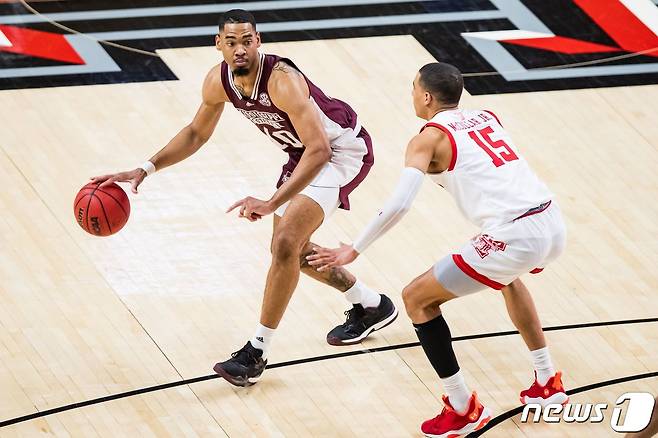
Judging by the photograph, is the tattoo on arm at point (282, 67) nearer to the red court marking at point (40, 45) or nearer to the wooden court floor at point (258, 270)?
the wooden court floor at point (258, 270)

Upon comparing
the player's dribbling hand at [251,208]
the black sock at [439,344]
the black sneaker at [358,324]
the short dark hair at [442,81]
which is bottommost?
the black sneaker at [358,324]

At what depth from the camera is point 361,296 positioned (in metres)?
7.73

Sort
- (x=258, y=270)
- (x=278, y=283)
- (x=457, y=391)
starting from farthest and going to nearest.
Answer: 1. (x=258, y=270)
2. (x=278, y=283)
3. (x=457, y=391)

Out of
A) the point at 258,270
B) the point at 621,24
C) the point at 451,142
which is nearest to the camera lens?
the point at 451,142

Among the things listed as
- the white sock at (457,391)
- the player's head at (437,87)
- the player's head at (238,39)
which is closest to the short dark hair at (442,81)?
the player's head at (437,87)

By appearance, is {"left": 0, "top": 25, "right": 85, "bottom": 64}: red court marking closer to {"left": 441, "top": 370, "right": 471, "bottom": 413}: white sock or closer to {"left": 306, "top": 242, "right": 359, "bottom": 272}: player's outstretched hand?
{"left": 306, "top": 242, "right": 359, "bottom": 272}: player's outstretched hand

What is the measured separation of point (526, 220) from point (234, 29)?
175 cm

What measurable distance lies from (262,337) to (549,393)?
150 centimetres

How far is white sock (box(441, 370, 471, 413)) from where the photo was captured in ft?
22.1

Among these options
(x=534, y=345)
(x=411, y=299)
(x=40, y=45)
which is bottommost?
(x=40, y=45)

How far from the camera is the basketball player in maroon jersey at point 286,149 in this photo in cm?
698

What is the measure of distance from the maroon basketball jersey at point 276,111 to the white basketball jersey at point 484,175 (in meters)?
0.88

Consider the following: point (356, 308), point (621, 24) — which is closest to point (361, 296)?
point (356, 308)

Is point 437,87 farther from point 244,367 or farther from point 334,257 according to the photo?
point 244,367
